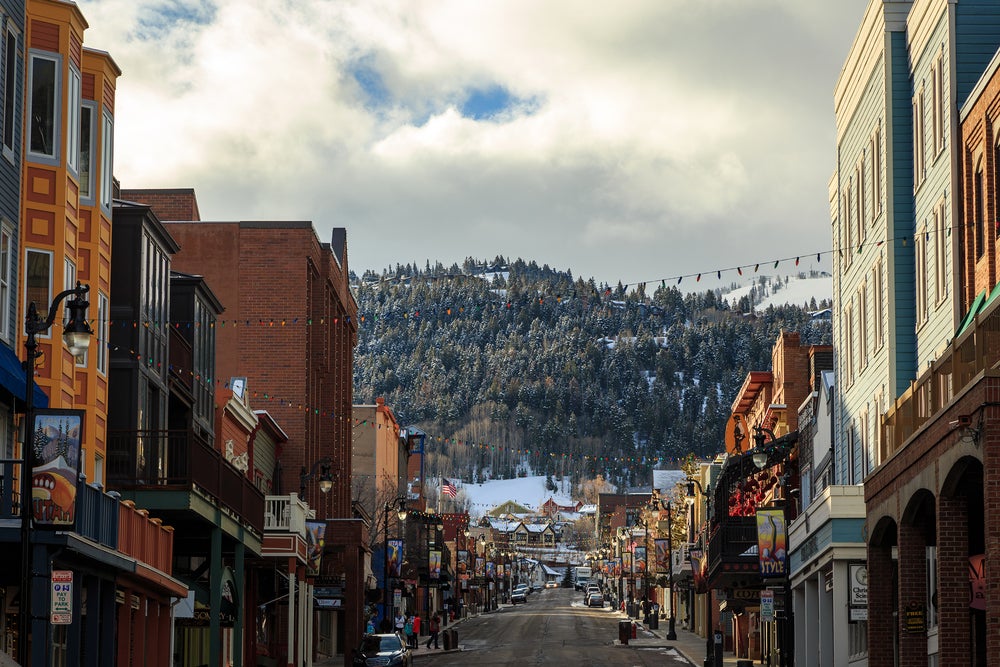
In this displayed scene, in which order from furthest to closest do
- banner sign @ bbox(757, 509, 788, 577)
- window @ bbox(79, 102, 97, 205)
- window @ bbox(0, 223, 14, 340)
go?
banner sign @ bbox(757, 509, 788, 577), window @ bbox(79, 102, 97, 205), window @ bbox(0, 223, 14, 340)

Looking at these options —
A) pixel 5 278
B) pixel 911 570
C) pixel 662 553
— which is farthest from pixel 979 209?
pixel 662 553

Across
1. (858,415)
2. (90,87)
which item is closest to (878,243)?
(858,415)

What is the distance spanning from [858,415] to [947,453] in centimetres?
2086

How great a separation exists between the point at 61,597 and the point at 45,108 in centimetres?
1069

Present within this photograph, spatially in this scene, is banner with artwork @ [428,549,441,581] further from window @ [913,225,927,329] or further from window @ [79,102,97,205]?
window @ [79,102,97,205]

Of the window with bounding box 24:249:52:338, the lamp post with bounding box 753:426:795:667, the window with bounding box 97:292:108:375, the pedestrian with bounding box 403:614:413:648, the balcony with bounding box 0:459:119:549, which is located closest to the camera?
the balcony with bounding box 0:459:119:549

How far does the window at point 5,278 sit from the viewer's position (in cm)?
2741

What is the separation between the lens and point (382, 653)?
46531 millimetres

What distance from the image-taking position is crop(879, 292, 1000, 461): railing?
22.6 m

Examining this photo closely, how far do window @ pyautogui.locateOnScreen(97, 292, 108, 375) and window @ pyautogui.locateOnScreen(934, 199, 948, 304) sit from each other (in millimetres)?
18050

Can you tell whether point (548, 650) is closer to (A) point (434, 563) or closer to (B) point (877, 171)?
(A) point (434, 563)

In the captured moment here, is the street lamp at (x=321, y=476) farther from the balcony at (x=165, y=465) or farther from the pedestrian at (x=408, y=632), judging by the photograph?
the balcony at (x=165, y=465)

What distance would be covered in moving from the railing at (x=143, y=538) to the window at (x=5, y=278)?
4.15 metres

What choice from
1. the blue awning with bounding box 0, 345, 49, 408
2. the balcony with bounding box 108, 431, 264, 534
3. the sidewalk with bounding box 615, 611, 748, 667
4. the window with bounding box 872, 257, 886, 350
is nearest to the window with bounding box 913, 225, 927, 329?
the window with bounding box 872, 257, 886, 350
